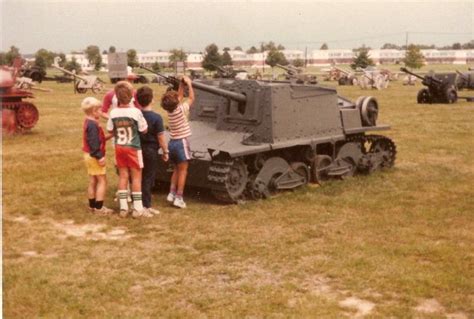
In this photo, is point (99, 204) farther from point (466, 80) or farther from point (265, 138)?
point (466, 80)

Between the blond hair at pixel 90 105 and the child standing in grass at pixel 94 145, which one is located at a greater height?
the blond hair at pixel 90 105

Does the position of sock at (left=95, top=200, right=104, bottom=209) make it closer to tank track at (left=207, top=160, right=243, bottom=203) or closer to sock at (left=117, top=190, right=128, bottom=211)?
sock at (left=117, top=190, right=128, bottom=211)

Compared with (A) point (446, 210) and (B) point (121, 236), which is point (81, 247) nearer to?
(B) point (121, 236)

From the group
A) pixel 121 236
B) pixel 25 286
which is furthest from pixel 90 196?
pixel 25 286

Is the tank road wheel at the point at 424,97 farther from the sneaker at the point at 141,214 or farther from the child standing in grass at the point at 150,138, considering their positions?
the sneaker at the point at 141,214

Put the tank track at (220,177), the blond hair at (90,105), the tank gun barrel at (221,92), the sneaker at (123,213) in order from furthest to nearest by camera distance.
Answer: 1. the tank gun barrel at (221,92)
2. the tank track at (220,177)
3. the sneaker at (123,213)
4. the blond hair at (90,105)

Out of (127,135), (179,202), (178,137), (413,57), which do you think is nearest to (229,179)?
(179,202)

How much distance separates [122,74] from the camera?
10.6 metres

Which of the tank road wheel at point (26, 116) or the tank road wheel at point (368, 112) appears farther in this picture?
the tank road wheel at point (26, 116)

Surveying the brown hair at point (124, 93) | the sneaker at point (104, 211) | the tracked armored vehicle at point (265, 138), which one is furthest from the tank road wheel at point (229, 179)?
the brown hair at point (124, 93)

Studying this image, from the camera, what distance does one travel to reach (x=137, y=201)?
8.28 meters

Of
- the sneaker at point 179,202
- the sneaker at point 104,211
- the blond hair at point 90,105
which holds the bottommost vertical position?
the sneaker at point 104,211

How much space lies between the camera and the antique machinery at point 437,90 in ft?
94.2

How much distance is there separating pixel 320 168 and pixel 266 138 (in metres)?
1.56
